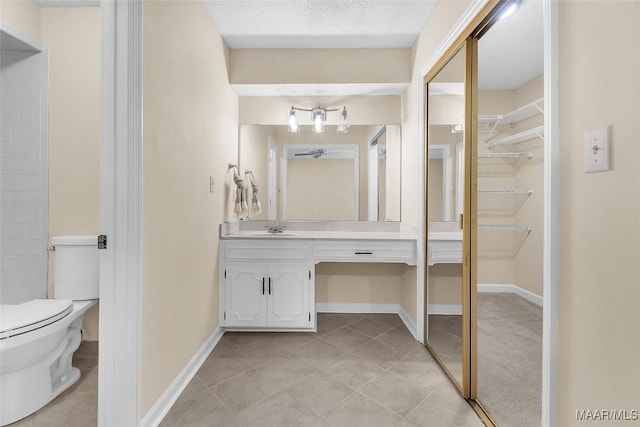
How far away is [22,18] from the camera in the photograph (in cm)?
198

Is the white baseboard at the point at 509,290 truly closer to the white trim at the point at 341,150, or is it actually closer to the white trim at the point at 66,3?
the white trim at the point at 341,150

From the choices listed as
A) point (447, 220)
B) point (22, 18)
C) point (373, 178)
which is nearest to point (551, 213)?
point (447, 220)

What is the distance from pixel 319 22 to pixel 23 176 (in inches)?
97.9

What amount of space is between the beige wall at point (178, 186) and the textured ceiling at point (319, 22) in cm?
20

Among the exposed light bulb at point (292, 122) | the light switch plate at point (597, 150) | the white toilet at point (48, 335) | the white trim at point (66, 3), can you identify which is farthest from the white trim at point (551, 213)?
the white trim at point (66, 3)

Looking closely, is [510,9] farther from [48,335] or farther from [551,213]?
[48,335]

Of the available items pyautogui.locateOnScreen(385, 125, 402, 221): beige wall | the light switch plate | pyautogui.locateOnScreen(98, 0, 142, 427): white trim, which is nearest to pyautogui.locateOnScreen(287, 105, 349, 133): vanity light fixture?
pyautogui.locateOnScreen(385, 125, 402, 221): beige wall

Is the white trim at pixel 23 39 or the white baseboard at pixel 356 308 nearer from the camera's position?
the white trim at pixel 23 39

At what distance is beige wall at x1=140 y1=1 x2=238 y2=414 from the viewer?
1.41 metres

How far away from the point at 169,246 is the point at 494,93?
6.48 ft

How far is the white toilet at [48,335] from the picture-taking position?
1404 mm

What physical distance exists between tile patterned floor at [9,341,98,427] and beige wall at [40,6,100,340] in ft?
2.50

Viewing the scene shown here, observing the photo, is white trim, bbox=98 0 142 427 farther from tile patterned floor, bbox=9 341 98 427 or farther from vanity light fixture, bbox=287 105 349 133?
vanity light fixture, bbox=287 105 349 133

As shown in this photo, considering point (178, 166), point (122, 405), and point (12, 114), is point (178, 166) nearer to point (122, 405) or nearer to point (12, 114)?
point (122, 405)
